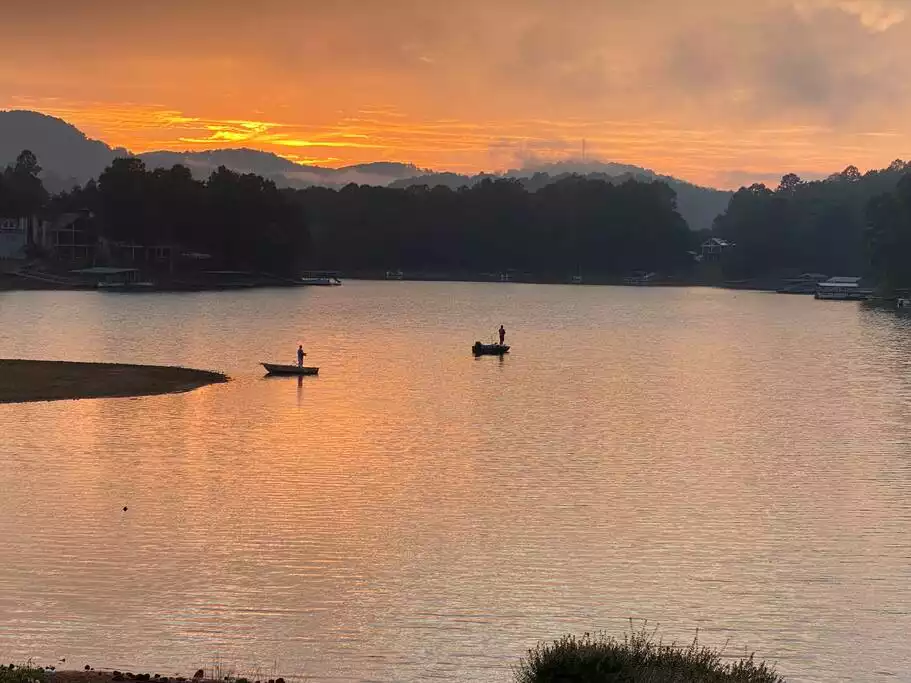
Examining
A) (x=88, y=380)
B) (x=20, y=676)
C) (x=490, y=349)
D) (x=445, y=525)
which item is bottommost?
(x=445, y=525)

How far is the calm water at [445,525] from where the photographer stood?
32.1 m

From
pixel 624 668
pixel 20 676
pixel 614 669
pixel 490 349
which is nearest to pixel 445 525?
pixel 614 669

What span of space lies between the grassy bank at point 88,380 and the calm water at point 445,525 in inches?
110

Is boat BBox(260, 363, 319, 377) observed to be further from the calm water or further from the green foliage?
the green foliage

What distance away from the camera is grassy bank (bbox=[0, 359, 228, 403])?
77.2 meters

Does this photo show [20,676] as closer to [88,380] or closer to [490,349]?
[88,380]

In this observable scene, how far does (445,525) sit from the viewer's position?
4478 centimetres

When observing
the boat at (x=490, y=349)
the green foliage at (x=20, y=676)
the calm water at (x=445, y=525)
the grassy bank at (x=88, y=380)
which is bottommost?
the calm water at (x=445, y=525)

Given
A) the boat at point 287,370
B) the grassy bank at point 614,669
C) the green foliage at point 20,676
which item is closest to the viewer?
the green foliage at point 20,676

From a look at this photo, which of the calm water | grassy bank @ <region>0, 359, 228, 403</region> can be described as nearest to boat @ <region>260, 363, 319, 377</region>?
the calm water

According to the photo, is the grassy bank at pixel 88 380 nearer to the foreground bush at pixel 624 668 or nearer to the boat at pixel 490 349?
the boat at pixel 490 349

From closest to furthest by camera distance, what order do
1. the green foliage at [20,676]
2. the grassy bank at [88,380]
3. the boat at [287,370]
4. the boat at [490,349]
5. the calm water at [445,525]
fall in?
the green foliage at [20,676]
the calm water at [445,525]
the grassy bank at [88,380]
the boat at [287,370]
the boat at [490,349]

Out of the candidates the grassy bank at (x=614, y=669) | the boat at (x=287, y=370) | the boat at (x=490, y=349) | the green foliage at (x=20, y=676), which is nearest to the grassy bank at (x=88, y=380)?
the boat at (x=287, y=370)

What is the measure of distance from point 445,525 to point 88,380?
45.5 meters
